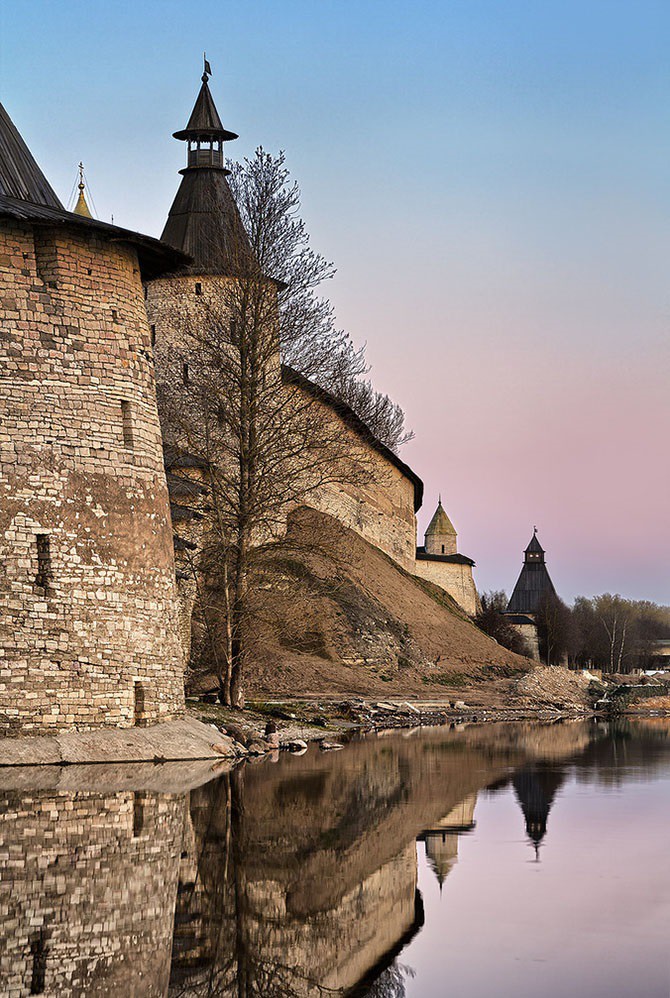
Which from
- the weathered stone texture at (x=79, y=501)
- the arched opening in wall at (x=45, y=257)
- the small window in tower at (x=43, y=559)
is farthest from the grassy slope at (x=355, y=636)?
the arched opening in wall at (x=45, y=257)

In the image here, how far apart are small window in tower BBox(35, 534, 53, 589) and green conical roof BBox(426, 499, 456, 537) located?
70800 mm

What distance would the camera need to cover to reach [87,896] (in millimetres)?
7129

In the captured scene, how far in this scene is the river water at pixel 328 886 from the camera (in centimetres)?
571

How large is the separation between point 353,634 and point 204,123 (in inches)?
696

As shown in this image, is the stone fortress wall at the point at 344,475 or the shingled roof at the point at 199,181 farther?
the shingled roof at the point at 199,181

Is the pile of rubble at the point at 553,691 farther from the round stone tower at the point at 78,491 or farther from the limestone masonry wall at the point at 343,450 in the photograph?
the round stone tower at the point at 78,491

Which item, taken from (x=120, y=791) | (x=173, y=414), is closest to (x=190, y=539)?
(x=173, y=414)

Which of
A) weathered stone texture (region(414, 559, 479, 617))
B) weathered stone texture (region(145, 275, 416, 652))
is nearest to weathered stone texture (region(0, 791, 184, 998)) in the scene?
weathered stone texture (region(145, 275, 416, 652))

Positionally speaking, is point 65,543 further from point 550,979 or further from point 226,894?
point 550,979

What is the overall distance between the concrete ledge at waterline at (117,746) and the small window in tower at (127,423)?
3806mm

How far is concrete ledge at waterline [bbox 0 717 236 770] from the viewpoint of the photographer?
558 inches

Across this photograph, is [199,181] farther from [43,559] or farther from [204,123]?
[43,559]

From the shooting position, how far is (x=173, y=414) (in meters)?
24.9

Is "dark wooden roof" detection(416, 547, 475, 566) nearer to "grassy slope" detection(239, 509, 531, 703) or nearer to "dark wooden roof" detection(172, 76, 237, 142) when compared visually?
"grassy slope" detection(239, 509, 531, 703)
